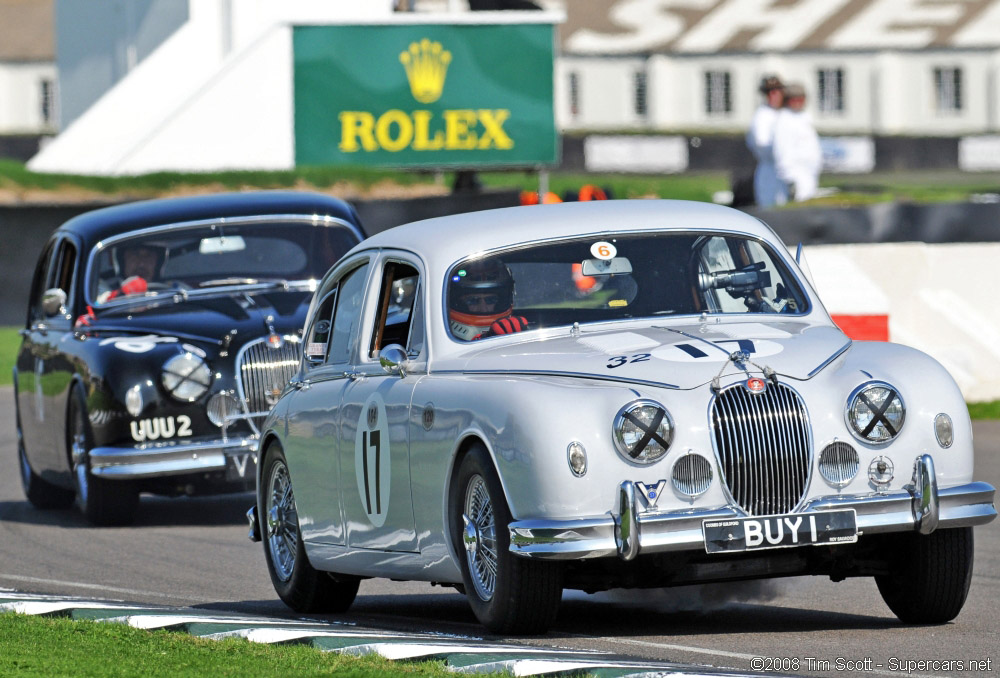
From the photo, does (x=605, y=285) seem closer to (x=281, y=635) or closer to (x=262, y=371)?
(x=281, y=635)

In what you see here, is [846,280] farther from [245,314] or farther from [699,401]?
[699,401]

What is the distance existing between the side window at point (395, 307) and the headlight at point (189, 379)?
357 centimetres

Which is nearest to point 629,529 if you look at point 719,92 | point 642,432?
point 642,432

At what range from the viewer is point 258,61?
27969 mm

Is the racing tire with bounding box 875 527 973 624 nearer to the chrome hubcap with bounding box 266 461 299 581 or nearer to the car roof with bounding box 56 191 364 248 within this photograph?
the chrome hubcap with bounding box 266 461 299 581

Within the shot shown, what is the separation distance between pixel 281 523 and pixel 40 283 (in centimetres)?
552

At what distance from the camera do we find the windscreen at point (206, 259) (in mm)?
12680

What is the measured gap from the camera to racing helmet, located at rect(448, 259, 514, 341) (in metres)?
7.63

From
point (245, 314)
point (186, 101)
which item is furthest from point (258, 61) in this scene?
point (245, 314)

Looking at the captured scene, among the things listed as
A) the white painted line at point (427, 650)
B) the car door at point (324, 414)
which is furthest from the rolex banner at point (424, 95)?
the white painted line at point (427, 650)

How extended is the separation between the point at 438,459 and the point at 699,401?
1.04m

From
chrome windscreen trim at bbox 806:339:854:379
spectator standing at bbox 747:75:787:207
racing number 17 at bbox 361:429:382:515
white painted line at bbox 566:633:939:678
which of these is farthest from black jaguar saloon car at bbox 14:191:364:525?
spectator standing at bbox 747:75:787:207

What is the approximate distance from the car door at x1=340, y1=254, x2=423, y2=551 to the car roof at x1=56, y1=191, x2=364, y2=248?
4.86 metres

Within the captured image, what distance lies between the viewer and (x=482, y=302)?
25.2 ft
